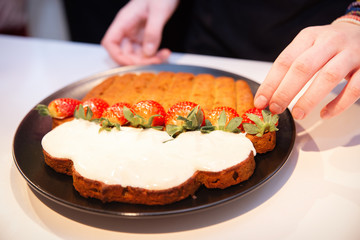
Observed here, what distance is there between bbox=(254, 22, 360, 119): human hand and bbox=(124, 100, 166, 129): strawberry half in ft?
1.16

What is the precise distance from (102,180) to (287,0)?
4.53 ft

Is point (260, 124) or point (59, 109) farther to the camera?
point (59, 109)

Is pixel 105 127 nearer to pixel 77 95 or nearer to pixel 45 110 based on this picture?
pixel 45 110

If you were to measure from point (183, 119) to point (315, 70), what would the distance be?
1.51ft

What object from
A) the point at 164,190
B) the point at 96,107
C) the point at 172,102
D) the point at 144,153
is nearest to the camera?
the point at 164,190

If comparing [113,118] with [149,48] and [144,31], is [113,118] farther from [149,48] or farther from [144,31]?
[144,31]

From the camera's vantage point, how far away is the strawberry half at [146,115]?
1144mm

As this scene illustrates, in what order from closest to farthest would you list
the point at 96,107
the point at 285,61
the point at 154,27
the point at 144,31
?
the point at 285,61
the point at 96,107
the point at 154,27
the point at 144,31

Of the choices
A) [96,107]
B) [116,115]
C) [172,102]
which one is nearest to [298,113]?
[172,102]

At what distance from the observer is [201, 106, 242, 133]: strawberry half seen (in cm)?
108

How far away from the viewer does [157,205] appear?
92 centimetres

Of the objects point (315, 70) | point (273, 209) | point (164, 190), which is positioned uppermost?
point (315, 70)

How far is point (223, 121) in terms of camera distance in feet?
3.61

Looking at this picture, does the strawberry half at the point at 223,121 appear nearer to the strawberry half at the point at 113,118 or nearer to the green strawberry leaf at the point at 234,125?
the green strawberry leaf at the point at 234,125
